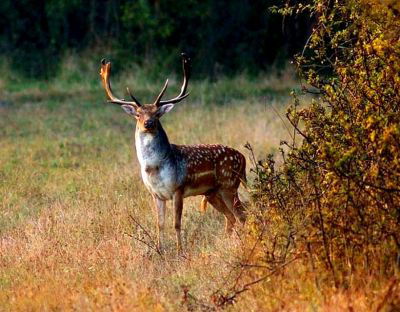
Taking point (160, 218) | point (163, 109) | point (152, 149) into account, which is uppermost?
point (163, 109)

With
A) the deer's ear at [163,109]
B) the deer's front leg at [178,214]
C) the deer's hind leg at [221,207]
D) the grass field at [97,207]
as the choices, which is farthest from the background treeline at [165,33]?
the deer's front leg at [178,214]

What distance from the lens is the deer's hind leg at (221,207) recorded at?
11617 mm

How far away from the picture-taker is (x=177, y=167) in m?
11.1

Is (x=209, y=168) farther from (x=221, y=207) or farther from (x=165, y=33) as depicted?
(x=165, y=33)

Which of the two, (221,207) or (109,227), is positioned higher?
(221,207)

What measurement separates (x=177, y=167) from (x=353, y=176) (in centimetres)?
323

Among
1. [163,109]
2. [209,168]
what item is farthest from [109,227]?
[163,109]

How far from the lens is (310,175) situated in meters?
8.80

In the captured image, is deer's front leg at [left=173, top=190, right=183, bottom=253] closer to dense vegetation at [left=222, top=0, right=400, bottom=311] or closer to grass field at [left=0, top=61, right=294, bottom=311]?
grass field at [left=0, top=61, right=294, bottom=311]

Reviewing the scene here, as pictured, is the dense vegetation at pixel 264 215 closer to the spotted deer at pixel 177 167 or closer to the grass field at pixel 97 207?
the grass field at pixel 97 207

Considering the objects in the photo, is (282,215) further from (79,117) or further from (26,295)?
(79,117)

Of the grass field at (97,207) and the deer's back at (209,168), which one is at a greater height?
the deer's back at (209,168)

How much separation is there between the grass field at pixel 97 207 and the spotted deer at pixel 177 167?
0.39 m

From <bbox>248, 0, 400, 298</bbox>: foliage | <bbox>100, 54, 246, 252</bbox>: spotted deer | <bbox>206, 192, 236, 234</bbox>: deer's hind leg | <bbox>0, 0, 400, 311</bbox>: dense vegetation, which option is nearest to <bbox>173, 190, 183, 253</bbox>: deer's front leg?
<bbox>100, 54, 246, 252</bbox>: spotted deer
